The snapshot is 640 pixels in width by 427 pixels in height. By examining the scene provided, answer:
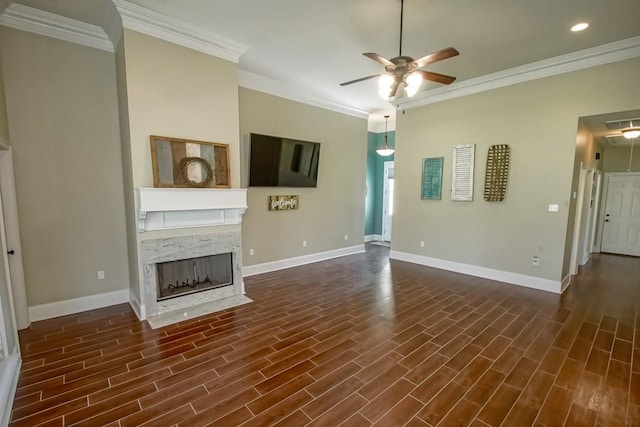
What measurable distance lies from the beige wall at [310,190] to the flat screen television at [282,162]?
146 mm

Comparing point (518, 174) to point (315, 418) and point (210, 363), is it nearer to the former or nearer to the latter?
point (315, 418)

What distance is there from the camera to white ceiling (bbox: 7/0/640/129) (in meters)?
2.89

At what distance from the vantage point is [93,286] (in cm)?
358

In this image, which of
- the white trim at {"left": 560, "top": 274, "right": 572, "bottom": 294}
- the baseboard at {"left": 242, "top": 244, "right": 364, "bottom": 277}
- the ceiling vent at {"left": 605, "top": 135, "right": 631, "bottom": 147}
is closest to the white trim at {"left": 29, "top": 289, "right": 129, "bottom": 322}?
the baseboard at {"left": 242, "top": 244, "right": 364, "bottom": 277}

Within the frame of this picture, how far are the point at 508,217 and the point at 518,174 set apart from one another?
2.36 ft

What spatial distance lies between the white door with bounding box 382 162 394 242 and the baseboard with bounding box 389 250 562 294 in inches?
81.2

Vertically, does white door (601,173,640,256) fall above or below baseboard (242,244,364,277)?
above

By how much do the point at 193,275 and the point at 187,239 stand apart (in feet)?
1.91

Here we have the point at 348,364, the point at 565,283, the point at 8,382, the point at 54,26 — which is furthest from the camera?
the point at 565,283

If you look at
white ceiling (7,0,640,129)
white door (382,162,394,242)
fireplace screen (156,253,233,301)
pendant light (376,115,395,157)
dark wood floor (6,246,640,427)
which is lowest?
dark wood floor (6,246,640,427)

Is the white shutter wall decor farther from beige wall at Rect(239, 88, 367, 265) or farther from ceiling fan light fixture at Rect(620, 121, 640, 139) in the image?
ceiling fan light fixture at Rect(620, 121, 640, 139)

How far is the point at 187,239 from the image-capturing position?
11.7ft

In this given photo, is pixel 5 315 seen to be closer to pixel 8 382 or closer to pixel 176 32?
pixel 8 382

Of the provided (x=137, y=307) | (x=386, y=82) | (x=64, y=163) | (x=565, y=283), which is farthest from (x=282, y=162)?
(x=565, y=283)
